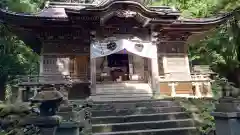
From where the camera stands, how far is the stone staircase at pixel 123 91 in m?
11.0

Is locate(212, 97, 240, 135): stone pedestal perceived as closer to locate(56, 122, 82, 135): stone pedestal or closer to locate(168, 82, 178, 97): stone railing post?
locate(56, 122, 82, 135): stone pedestal

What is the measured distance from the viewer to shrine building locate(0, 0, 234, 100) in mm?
11164

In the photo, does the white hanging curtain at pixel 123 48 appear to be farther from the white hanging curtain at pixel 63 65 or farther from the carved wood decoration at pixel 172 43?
the white hanging curtain at pixel 63 65

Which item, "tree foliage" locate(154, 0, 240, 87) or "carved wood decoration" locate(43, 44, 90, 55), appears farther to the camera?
"tree foliage" locate(154, 0, 240, 87)

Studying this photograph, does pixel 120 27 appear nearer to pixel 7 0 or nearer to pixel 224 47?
pixel 224 47

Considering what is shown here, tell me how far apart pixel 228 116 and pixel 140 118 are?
11.0 feet

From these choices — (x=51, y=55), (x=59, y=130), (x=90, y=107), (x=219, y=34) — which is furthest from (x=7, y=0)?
(x=219, y=34)

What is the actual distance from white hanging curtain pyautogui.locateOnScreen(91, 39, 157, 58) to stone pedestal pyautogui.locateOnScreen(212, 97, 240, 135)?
610cm

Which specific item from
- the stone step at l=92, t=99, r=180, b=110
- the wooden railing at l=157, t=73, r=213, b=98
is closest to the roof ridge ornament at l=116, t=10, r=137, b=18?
the wooden railing at l=157, t=73, r=213, b=98

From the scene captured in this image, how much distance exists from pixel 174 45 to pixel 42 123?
10.5m

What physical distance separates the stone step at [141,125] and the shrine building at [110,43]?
326 centimetres

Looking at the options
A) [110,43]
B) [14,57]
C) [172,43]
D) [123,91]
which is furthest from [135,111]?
[14,57]

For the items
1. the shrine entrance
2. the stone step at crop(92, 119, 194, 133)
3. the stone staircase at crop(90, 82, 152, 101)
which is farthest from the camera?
the shrine entrance

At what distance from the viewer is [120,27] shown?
12.2 m
